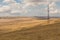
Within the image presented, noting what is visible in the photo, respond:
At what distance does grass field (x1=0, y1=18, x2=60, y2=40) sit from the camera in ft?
12.6

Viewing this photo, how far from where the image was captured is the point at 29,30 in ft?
12.9

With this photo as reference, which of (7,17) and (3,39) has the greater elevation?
(7,17)

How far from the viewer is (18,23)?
3.96 metres

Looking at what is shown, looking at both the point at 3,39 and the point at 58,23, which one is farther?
the point at 58,23

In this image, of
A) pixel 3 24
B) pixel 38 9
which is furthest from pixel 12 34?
pixel 38 9

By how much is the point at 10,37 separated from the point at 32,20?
67cm

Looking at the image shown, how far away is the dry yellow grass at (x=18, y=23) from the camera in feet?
12.7

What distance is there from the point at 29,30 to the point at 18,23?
0.31m

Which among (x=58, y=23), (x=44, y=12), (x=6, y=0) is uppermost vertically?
(x=6, y=0)

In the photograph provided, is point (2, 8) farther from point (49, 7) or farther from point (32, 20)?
point (49, 7)

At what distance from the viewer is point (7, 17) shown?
12.9ft

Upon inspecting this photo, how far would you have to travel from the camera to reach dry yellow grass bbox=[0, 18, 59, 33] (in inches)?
153

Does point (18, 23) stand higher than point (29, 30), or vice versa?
point (18, 23)

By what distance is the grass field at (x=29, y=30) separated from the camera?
385cm
